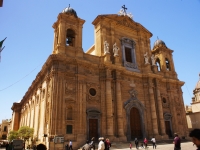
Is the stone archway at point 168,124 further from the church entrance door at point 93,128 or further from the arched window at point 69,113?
the arched window at point 69,113

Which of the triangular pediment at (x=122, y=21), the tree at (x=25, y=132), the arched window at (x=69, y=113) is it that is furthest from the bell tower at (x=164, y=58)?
the tree at (x=25, y=132)

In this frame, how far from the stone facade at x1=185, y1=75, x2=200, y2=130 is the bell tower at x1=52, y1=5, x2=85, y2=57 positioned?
22.8m

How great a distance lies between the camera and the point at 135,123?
893 inches

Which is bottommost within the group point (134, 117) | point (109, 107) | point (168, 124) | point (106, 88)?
point (168, 124)

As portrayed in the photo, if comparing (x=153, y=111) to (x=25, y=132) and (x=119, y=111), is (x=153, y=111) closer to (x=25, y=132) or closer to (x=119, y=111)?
(x=119, y=111)

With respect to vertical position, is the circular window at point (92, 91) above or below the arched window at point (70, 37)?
below

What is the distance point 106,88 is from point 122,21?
35.9 ft

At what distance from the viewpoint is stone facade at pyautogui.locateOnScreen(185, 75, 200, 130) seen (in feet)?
102

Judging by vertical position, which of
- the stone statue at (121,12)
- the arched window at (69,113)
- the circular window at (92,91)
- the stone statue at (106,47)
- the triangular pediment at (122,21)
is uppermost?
the stone statue at (121,12)

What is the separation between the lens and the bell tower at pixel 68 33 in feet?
68.1

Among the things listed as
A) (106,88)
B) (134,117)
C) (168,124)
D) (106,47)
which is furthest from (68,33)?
(168,124)

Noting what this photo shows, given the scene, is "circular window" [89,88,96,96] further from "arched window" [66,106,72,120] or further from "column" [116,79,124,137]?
"arched window" [66,106,72,120]

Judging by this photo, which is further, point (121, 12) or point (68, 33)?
point (121, 12)

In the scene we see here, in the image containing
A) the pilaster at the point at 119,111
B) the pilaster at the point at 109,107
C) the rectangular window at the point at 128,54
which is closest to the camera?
the pilaster at the point at 109,107
